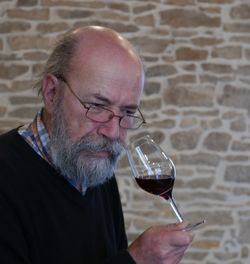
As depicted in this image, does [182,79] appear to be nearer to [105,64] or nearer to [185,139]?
[185,139]

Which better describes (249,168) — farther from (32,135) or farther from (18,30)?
(32,135)

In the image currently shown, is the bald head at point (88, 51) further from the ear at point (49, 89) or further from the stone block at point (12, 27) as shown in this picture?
the stone block at point (12, 27)

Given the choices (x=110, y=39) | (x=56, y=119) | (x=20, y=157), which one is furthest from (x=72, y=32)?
(x=20, y=157)

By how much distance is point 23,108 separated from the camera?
3.82 meters

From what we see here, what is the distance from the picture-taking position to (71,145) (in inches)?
53.1

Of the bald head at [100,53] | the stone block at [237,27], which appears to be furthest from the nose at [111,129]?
the stone block at [237,27]

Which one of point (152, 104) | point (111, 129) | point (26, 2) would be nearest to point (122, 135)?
point (111, 129)

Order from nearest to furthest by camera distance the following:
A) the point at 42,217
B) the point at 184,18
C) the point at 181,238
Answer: the point at 181,238
the point at 42,217
the point at 184,18

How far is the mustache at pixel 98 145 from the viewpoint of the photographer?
1311 millimetres

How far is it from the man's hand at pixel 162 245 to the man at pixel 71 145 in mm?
32

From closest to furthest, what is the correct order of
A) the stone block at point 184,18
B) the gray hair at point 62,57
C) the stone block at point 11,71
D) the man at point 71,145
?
the man at point 71,145, the gray hair at point 62,57, the stone block at point 11,71, the stone block at point 184,18

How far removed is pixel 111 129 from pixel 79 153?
0.12 meters

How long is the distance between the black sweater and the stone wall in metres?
2.43

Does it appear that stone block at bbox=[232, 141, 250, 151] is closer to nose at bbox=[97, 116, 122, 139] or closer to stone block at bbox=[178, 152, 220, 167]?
stone block at bbox=[178, 152, 220, 167]
